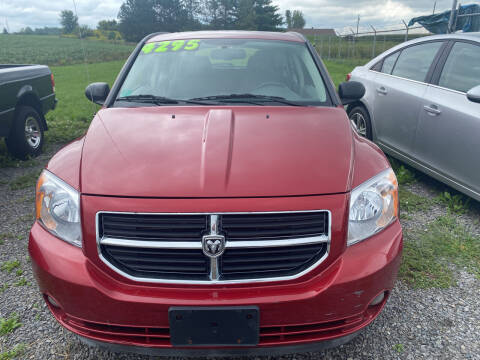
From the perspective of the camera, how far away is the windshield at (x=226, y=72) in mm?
2703

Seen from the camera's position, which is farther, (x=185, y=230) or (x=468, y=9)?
(x=468, y=9)

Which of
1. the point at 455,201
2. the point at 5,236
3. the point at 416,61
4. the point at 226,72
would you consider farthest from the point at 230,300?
the point at 416,61

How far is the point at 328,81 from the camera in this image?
2.81 m

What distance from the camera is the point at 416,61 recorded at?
173 inches

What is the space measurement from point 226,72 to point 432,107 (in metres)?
2.23

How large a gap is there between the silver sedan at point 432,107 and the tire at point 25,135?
4332 millimetres

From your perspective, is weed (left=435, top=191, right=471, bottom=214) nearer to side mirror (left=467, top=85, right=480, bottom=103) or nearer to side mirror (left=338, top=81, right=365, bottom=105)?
side mirror (left=467, top=85, right=480, bottom=103)

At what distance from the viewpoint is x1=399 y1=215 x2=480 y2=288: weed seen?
2762 millimetres

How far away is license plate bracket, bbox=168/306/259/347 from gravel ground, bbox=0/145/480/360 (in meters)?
0.59

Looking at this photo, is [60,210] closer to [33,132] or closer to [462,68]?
[462,68]

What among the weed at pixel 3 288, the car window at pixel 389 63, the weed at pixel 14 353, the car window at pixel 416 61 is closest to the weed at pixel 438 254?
the car window at pixel 416 61

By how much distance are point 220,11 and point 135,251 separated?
7348 cm

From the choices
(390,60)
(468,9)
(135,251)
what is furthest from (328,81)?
(468,9)

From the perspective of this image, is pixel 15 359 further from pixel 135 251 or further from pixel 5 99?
pixel 5 99
